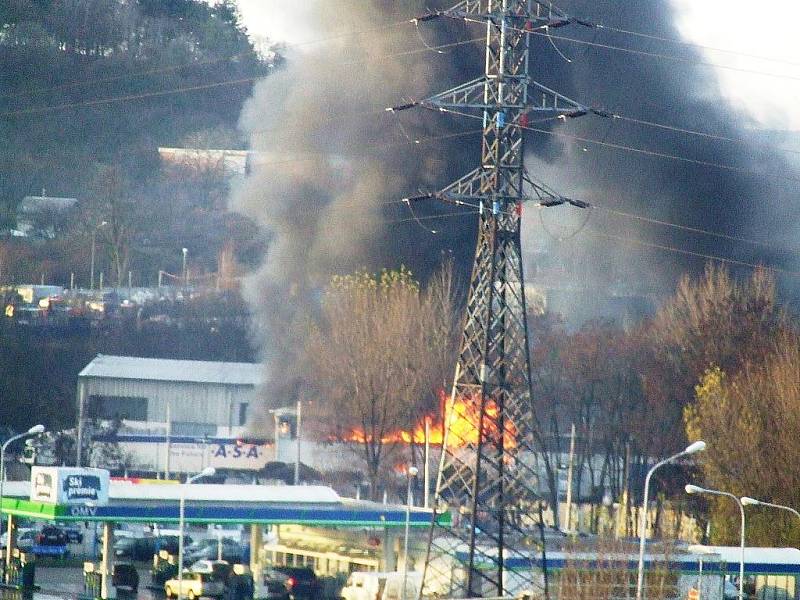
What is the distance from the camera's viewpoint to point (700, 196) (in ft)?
227

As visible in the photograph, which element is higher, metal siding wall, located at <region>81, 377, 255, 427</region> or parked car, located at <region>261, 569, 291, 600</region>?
metal siding wall, located at <region>81, 377, 255, 427</region>

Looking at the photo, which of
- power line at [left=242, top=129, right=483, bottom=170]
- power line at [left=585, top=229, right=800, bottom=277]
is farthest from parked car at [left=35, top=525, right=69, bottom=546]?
power line at [left=585, top=229, right=800, bottom=277]

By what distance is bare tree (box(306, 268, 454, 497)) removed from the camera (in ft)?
192

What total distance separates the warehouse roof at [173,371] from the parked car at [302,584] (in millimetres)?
27489

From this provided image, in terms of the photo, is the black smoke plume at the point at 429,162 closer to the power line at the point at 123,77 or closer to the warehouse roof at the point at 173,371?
the warehouse roof at the point at 173,371

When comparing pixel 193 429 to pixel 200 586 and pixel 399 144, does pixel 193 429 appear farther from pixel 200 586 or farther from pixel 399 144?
pixel 200 586

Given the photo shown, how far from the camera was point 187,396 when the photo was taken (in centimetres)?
6731

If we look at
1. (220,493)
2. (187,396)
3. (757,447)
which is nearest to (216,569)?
(220,493)

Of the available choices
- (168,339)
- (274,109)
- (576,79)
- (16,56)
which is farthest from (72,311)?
(16,56)

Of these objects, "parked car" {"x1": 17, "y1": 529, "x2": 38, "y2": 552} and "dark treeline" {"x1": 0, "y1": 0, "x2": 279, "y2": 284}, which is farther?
"dark treeline" {"x1": 0, "y1": 0, "x2": 279, "y2": 284}

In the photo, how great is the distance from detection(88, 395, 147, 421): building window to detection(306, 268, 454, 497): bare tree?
8254mm

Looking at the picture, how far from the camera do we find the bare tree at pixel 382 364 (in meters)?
58.4

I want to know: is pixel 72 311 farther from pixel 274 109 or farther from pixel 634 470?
pixel 634 470

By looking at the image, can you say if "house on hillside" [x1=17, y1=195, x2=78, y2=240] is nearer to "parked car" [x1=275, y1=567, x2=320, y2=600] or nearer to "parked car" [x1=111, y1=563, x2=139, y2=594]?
"parked car" [x1=111, y1=563, x2=139, y2=594]
